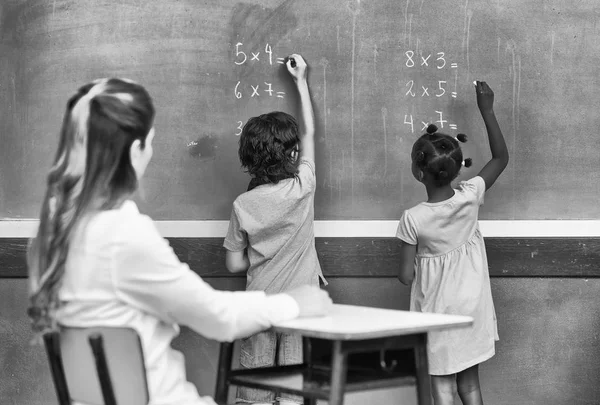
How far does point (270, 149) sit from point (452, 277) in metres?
0.82

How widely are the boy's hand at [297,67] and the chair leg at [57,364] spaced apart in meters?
2.21

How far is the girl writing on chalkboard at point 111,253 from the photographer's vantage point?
2.10 meters

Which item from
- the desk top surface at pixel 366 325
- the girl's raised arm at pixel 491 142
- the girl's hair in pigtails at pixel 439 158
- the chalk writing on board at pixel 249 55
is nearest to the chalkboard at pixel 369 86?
the chalk writing on board at pixel 249 55

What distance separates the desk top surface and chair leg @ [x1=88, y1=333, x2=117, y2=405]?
1.51ft

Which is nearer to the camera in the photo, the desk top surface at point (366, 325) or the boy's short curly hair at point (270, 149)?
the desk top surface at point (366, 325)

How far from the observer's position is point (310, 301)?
2428mm

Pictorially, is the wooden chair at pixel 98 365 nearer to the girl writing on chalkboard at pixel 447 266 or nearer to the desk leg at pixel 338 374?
the desk leg at pixel 338 374

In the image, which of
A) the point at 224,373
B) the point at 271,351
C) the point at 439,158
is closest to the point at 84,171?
the point at 224,373

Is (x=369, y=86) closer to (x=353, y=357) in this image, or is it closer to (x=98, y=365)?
(x=353, y=357)

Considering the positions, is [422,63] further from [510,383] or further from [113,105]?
[113,105]

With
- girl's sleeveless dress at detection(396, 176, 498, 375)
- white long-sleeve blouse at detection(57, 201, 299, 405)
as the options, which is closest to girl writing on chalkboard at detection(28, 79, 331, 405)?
white long-sleeve blouse at detection(57, 201, 299, 405)

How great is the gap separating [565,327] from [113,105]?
2.62 metres

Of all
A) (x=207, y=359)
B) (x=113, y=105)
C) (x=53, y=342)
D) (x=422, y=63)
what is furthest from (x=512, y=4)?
(x=53, y=342)

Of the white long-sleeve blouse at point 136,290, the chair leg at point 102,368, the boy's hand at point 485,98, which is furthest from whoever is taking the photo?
the boy's hand at point 485,98
